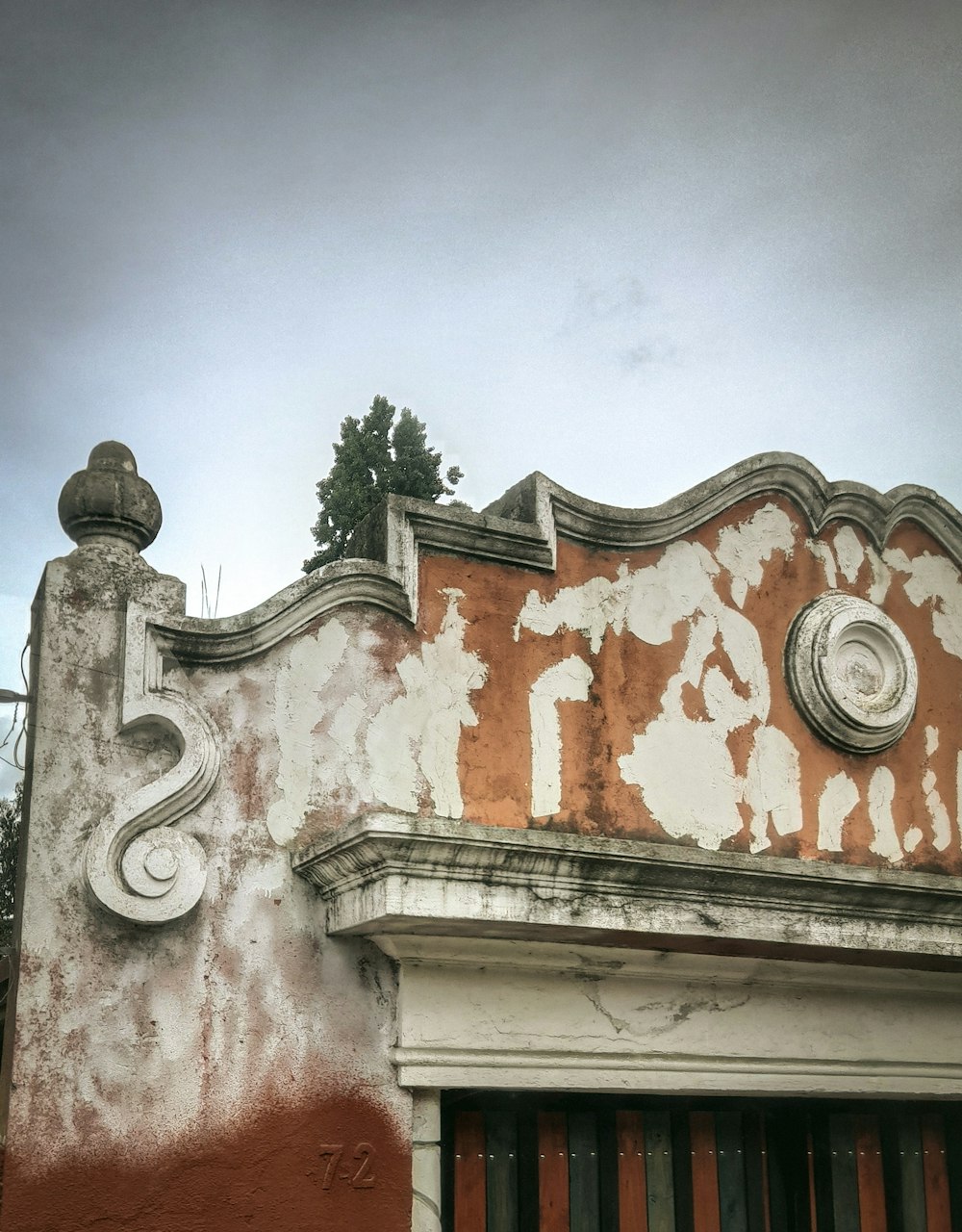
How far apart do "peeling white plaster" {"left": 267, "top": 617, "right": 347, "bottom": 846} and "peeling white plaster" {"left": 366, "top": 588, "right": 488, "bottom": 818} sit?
23cm

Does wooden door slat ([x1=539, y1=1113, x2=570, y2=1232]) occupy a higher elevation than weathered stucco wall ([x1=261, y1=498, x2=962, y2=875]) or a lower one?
lower

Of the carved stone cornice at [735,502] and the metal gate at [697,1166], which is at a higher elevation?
the carved stone cornice at [735,502]

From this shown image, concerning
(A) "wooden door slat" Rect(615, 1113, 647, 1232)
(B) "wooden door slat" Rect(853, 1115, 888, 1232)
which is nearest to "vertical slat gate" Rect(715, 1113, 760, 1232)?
(A) "wooden door slat" Rect(615, 1113, 647, 1232)

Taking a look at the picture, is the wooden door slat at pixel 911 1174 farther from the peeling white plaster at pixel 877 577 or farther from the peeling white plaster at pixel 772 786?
the peeling white plaster at pixel 877 577

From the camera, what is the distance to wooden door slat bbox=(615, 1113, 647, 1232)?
197 inches

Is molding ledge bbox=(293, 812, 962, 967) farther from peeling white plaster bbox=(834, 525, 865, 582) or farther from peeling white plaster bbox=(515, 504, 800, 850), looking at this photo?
peeling white plaster bbox=(834, 525, 865, 582)

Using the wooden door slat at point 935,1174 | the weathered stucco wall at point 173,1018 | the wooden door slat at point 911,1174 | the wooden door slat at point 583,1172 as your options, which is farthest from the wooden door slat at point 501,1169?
the wooden door slat at point 935,1174

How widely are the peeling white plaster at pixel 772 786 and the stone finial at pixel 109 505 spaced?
254 centimetres

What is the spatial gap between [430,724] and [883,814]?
2137 millimetres

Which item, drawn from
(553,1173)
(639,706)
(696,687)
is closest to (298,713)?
(639,706)

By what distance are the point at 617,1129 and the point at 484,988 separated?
99 cm

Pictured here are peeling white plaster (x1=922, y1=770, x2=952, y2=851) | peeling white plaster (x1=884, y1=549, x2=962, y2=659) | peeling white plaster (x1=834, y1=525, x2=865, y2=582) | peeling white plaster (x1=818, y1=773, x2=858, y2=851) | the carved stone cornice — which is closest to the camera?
the carved stone cornice

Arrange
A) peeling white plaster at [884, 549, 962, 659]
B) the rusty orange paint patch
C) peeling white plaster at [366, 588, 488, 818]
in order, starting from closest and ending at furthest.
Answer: the rusty orange paint patch
peeling white plaster at [366, 588, 488, 818]
peeling white plaster at [884, 549, 962, 659]

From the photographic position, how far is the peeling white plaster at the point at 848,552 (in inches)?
232
